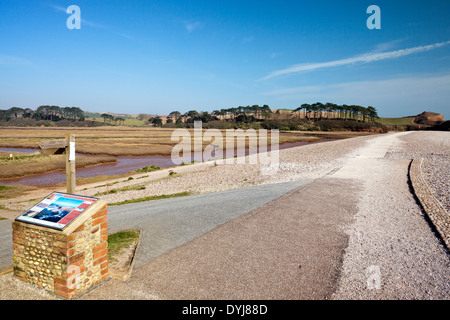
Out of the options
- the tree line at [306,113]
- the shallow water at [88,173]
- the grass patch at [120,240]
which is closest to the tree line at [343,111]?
the tree line at [306,113]

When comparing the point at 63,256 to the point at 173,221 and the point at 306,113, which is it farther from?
the point at 306,113

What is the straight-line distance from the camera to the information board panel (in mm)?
4840

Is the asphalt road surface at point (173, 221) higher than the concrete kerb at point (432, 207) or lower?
lower

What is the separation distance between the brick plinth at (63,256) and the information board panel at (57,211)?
107 millimetres

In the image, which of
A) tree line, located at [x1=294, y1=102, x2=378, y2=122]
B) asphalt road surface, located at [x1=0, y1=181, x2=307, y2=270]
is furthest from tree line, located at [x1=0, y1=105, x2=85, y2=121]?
asphalt road surface, located at [x1=0, y1=181, x2=307, y2=270]

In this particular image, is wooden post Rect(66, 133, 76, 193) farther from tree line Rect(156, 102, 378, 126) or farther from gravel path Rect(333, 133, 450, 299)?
tree line Rect(156, 102, 378, 126)

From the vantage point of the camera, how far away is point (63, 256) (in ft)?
15.4

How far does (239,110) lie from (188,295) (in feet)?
571

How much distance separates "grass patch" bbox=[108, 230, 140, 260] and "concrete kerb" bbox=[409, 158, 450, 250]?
303 inches

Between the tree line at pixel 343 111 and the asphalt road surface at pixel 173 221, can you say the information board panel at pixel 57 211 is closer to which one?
the asphalt road surface at pixel 173 221

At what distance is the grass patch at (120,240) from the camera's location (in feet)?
21.9
